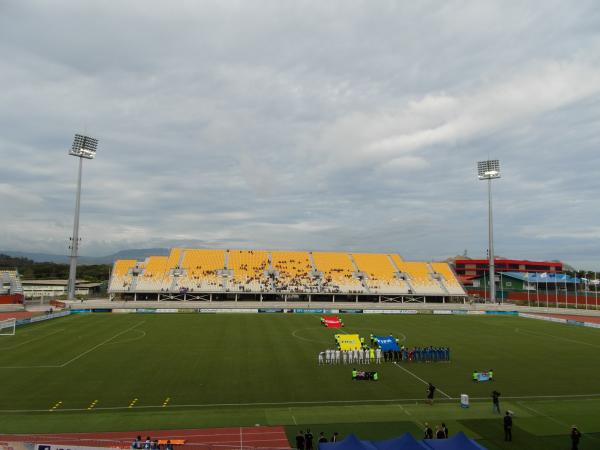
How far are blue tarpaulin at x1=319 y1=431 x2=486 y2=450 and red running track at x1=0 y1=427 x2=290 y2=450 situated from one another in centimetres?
328

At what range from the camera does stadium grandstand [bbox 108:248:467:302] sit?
70.2m

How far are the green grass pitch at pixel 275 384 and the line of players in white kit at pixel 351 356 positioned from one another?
3.81 ft

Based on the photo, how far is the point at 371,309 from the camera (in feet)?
214

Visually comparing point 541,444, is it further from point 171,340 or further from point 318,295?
point 318,295

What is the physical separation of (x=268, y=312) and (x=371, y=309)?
16037 mm

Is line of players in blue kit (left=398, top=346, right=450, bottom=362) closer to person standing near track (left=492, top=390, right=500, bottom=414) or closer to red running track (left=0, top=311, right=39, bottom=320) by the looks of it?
person standing near track (left=492, top=390, right=500, bottom=414)

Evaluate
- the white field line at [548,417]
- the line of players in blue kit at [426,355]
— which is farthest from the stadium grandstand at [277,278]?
the white field line at [548,417]

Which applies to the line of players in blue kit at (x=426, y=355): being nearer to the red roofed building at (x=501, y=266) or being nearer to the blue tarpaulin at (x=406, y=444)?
the blue tarpaulin at (x=406, y=444)

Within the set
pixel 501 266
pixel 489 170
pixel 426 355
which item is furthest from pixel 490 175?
pixel 426 355

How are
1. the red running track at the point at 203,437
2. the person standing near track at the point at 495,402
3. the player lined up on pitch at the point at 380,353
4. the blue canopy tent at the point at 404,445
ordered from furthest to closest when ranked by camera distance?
the player lined up on pitch at the point at 380,353
the person standing near track at the point at 495,402
the red running track at the point at 203,437
the blue canopy tent at the point at 404,445

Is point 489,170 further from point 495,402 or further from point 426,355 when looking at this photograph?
point 495,402

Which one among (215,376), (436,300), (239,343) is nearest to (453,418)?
(215,376)

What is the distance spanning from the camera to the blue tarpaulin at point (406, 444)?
42.0ft

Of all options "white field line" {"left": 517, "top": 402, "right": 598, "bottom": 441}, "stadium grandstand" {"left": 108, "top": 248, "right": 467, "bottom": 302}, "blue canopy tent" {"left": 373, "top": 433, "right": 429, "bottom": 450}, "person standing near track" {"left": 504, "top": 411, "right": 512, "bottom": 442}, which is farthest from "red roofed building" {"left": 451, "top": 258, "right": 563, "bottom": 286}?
"blue canopy tent" {"left": 373, "top": 433, "right": 429, "bottom": 450}
